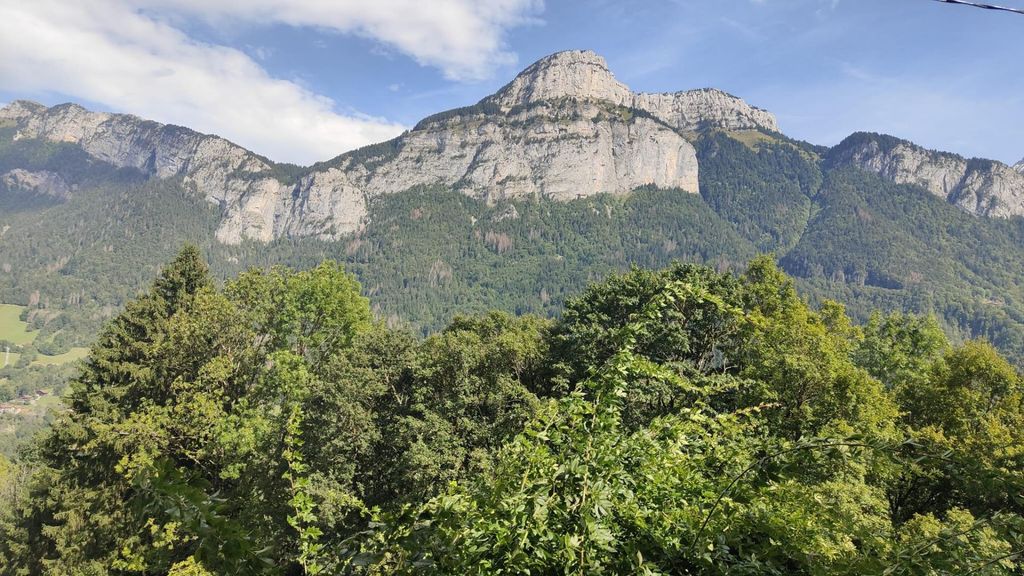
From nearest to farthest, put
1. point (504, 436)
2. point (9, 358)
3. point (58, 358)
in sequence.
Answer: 1. point (504, 436)
2. point (9, 358)
3. point (58, 358)

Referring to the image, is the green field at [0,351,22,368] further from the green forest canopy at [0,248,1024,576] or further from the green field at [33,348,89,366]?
the green forest canopy at [0,248,1024,576]

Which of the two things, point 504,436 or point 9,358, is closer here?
point 504,436

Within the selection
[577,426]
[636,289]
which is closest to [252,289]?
[636,289]

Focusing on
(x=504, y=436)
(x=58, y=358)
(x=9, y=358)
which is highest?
(x=504, y=436)

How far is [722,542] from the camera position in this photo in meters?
3.13

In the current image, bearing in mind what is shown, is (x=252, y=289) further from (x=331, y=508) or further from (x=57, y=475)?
(x=331, y=508)

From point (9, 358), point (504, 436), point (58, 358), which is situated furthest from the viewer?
point (58, 358)

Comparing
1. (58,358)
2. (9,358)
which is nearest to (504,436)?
(58,358)

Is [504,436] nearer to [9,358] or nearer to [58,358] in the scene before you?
[58,358]

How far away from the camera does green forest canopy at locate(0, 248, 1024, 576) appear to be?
3014mm

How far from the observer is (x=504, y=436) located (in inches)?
399

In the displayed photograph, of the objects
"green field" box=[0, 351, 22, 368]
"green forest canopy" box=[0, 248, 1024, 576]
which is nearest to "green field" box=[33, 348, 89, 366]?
"green field" box=[0, 351, 22, 368]

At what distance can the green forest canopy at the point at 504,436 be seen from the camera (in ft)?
9.89

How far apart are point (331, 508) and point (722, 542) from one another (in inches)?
643
